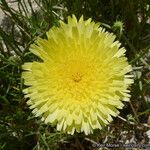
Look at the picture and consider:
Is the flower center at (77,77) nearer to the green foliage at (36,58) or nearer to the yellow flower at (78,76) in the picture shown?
the yellow flower at (78,76)

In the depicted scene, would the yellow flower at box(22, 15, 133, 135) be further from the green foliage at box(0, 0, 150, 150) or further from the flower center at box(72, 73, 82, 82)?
the green foliage at box(0, 0, 150, 150)

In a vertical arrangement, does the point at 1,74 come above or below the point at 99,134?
above

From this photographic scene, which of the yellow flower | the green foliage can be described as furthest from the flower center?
the green foliage

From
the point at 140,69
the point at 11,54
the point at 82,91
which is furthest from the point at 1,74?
the point at 140,69

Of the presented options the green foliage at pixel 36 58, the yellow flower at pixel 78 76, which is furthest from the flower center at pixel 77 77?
the green foliage at pixel 36 58

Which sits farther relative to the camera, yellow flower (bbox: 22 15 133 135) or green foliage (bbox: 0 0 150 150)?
green foliage (bbox: 0 0 150 150)

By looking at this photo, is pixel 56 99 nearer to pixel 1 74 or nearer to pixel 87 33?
pixel 87 33
